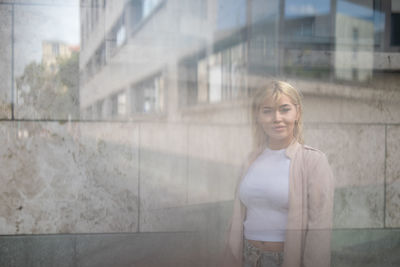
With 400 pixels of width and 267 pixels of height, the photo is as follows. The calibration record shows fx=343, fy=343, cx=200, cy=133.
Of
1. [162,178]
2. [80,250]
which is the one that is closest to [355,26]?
[162,178]

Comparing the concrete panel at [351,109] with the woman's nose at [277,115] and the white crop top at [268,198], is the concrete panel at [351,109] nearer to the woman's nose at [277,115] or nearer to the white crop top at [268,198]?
the woman's nose at [277,115]

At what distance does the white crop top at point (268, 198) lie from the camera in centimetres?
255

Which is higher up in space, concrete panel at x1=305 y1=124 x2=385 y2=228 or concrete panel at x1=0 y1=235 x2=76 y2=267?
concrete panel at x1=305 y1=124 x2=385 y2=228

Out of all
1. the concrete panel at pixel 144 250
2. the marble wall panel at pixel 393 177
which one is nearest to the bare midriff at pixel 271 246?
the concrete panel at pixel 144 250

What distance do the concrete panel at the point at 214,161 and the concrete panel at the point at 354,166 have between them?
0.94 meters

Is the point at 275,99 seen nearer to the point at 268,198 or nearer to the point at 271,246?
the point at 268,198

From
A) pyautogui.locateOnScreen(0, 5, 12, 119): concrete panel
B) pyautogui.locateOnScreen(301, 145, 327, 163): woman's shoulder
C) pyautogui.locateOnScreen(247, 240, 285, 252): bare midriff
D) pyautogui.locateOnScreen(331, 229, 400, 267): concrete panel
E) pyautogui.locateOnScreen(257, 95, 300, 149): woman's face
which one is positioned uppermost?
pyautogui.locateOnScreen(0, 5, 12, 119): concrete panel

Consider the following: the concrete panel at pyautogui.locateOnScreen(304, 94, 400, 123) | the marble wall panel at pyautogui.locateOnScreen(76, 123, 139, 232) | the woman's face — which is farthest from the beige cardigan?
the marble wall panel at pyautogui.locateOnScreen(76, 123, 139, 232)

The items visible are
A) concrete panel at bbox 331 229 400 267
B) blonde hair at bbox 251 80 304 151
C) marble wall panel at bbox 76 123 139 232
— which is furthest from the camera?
concrete panel at bbox 331 229 400 267

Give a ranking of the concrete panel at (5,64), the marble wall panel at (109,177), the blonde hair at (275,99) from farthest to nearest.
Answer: the marble wall panel at (109,177)
the concrete panel at (5,64)
the blonde hair at (275,99)

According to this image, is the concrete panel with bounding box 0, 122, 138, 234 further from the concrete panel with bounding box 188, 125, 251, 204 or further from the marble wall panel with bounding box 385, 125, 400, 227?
the marble wall panel with bounding box 385, 125, 400, 227

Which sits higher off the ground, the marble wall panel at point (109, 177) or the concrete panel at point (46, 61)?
the concrete panel at point (46, 61)

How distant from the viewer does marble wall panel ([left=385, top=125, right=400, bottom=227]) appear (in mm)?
4359

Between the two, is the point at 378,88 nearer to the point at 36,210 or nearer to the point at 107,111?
the point at 107,111
